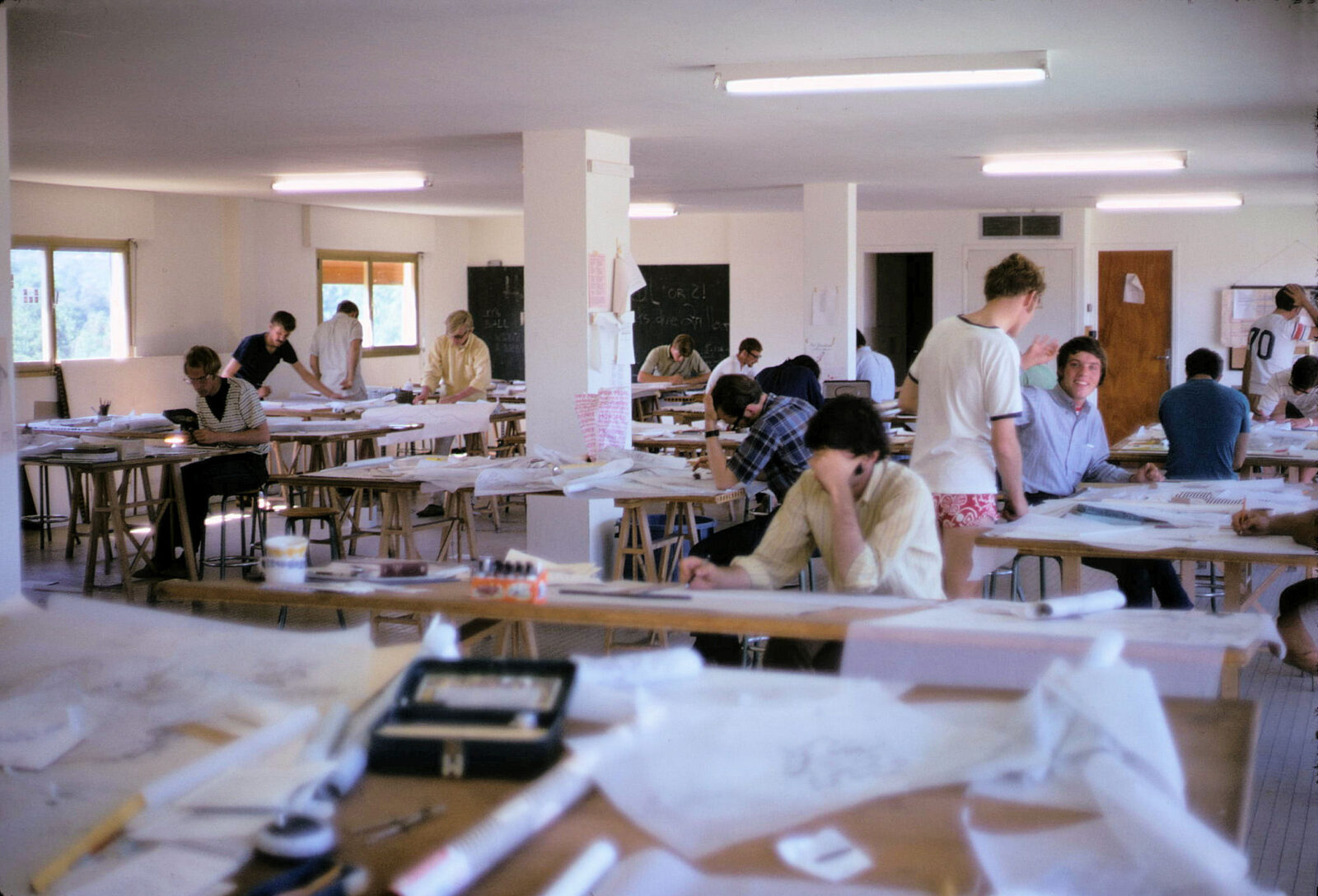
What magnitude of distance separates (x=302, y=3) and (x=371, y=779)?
9.70 ft

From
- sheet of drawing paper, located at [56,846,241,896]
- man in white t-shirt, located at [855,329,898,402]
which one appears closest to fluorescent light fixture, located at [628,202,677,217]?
man in white t-shirt, located at [855,329,898,402]

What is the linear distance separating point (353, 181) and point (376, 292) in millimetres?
4307

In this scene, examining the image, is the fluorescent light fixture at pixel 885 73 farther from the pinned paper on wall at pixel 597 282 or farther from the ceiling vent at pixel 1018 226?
the ceiling vent at pixel 1018 226

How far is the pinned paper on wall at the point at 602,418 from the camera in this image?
684 cm

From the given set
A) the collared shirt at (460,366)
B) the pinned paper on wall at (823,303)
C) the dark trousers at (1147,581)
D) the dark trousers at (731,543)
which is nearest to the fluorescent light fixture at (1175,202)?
the pinned paper on wall at (823,303)

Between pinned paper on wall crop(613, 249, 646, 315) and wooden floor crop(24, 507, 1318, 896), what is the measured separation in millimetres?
1800

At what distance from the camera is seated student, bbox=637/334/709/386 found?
12.3m

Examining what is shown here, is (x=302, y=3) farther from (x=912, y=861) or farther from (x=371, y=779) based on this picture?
(x=912, y=861)

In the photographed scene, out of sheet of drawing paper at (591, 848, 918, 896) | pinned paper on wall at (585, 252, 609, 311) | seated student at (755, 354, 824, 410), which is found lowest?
sheet of drawing paper at (591, 848, 918, 896)

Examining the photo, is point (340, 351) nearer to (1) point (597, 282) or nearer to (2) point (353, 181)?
(2) point (353, 181)

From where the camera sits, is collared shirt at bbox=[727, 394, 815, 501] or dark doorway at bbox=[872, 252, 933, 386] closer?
collared shirt at bbox=[727, 394, 815, 501]

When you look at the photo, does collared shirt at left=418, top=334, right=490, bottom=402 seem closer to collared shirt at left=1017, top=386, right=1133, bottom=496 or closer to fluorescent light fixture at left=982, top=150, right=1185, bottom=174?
fluorescent light fixture at left=982, top=150, right=1185, bottom=174

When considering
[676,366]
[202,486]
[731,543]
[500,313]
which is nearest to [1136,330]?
[676,366]

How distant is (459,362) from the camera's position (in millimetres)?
9578
